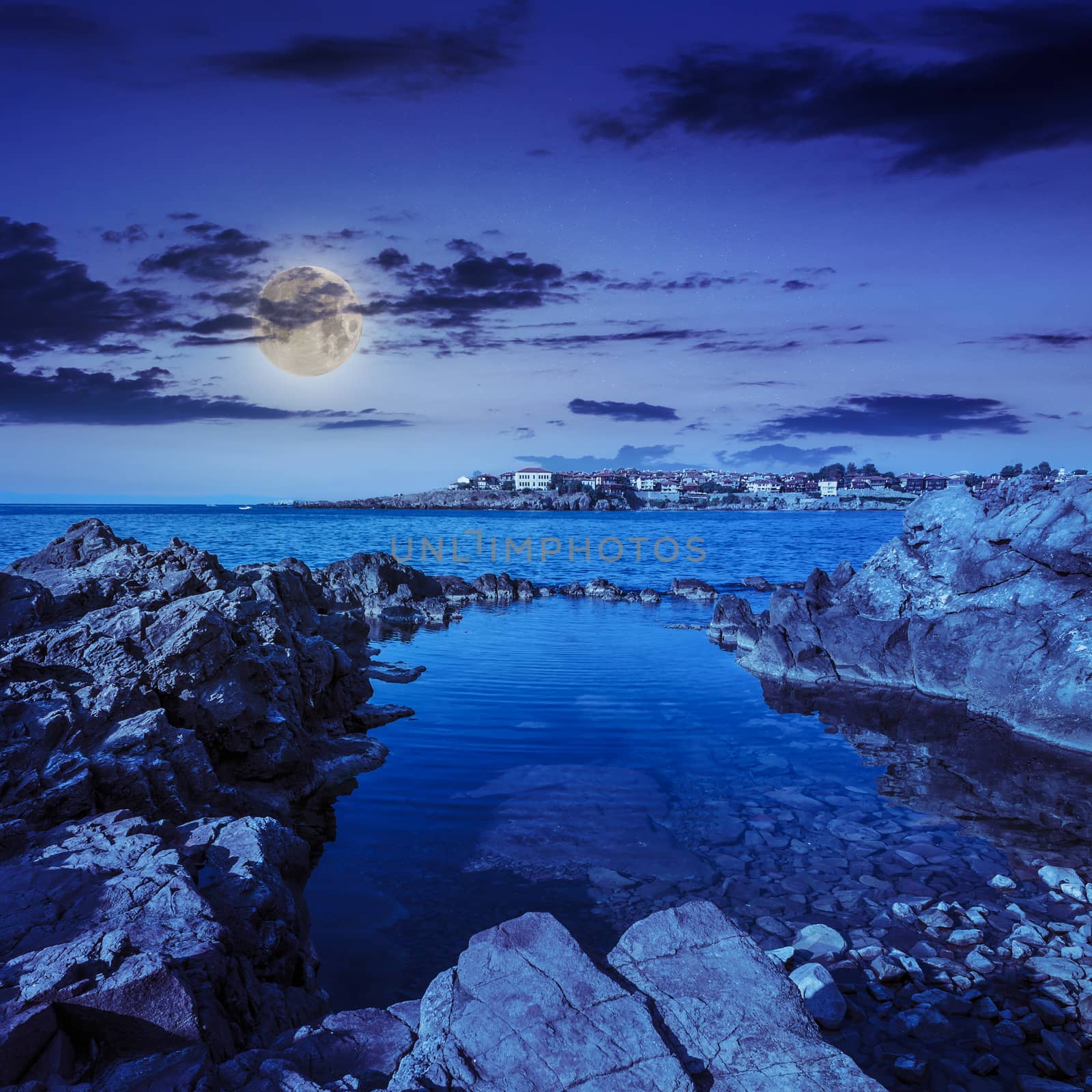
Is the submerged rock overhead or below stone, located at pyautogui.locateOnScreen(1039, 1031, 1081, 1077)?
overhead

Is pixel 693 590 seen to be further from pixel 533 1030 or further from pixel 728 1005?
pixel 533 1030

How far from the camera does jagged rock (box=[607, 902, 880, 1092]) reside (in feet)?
16.1

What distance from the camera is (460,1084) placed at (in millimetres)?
4875

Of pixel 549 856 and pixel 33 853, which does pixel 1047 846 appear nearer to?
pixel 549 856

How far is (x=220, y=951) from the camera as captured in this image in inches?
239

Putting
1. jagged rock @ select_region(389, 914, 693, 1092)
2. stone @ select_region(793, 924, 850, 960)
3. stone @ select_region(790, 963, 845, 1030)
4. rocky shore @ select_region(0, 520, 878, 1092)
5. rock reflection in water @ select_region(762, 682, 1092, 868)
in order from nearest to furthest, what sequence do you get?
jagged rock @ select_region(389, 914, 693, 1092) → rocky shore @ select_region(0, 520, 878, 1092) → stone @ select_region(790, 963, 845, 1030) → stone @ select_region(793, 924, 850, 960) → rock reflection in water @ select_region(762, 682, 1092, 868)

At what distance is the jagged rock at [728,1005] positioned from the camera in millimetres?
4918

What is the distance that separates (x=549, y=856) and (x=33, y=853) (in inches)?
246

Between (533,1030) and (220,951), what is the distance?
105 inches

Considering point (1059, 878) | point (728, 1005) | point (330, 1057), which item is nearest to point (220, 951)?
point (330, 1057)

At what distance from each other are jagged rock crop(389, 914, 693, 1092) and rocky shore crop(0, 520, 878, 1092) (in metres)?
0.02

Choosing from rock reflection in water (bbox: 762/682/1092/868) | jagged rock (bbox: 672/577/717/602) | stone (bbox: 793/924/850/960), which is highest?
stone (bbox: 793/924/850/960)

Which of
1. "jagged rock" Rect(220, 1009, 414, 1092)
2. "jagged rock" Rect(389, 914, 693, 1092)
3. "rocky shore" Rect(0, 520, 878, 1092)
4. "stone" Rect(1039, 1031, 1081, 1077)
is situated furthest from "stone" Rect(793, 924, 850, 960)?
"jagged rock" Rect(220, 1009, 414, 1092)

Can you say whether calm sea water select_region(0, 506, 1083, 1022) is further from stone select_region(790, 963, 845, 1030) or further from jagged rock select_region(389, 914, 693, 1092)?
jagged rock select_region(389, 914, 693, 1092)
